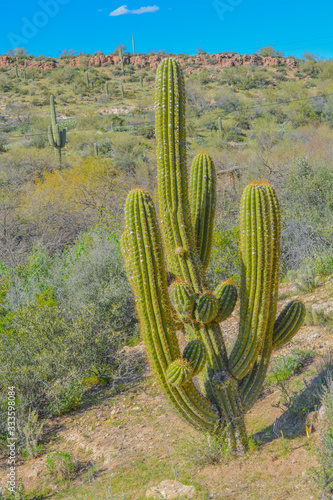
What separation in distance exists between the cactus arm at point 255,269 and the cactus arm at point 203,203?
1.46ft

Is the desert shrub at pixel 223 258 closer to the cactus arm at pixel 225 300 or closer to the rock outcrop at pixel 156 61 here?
the cactus arm at pixel 225 300

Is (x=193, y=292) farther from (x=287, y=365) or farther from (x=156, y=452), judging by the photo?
(x=287, y=365)

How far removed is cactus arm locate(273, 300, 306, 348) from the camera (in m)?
3.97

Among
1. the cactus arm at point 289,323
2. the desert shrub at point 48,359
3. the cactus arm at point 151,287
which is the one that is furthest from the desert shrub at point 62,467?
the cactus arm at point 289,323

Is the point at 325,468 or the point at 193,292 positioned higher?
the point at 193,292

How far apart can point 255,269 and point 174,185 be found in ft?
3.43

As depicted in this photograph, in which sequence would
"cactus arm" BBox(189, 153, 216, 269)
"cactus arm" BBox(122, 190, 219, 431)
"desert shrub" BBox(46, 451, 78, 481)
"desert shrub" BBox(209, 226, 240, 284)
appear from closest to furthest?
"cactus arm" BBox(122, 190, 219, 431)
"cactus arm" BBox(189, 153, 216, 269)
"desert shrub" BBox(46, 451, 78, 481)
"desert shrub" BBox(209, 226, 240, 284)

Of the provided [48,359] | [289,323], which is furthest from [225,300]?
[48,359]

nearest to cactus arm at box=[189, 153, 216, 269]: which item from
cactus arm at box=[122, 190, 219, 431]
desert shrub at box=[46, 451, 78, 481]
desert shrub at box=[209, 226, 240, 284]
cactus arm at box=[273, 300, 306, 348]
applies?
cactus arm at box=[122, 190, 219, 431]

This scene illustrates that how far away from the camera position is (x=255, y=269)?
3.67 metres

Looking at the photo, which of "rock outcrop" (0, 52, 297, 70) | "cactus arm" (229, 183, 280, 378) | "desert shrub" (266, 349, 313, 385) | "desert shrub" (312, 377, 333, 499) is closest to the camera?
"desert shrub" (312, 377, 333, 499)

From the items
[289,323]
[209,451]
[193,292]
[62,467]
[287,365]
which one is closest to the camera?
[193,292]

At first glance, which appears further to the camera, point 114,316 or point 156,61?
point 156,61

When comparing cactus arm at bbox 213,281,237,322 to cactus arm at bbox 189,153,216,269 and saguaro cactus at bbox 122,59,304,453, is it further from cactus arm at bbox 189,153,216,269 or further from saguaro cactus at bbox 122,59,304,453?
cactus arm at bbox 189,153,216,269
